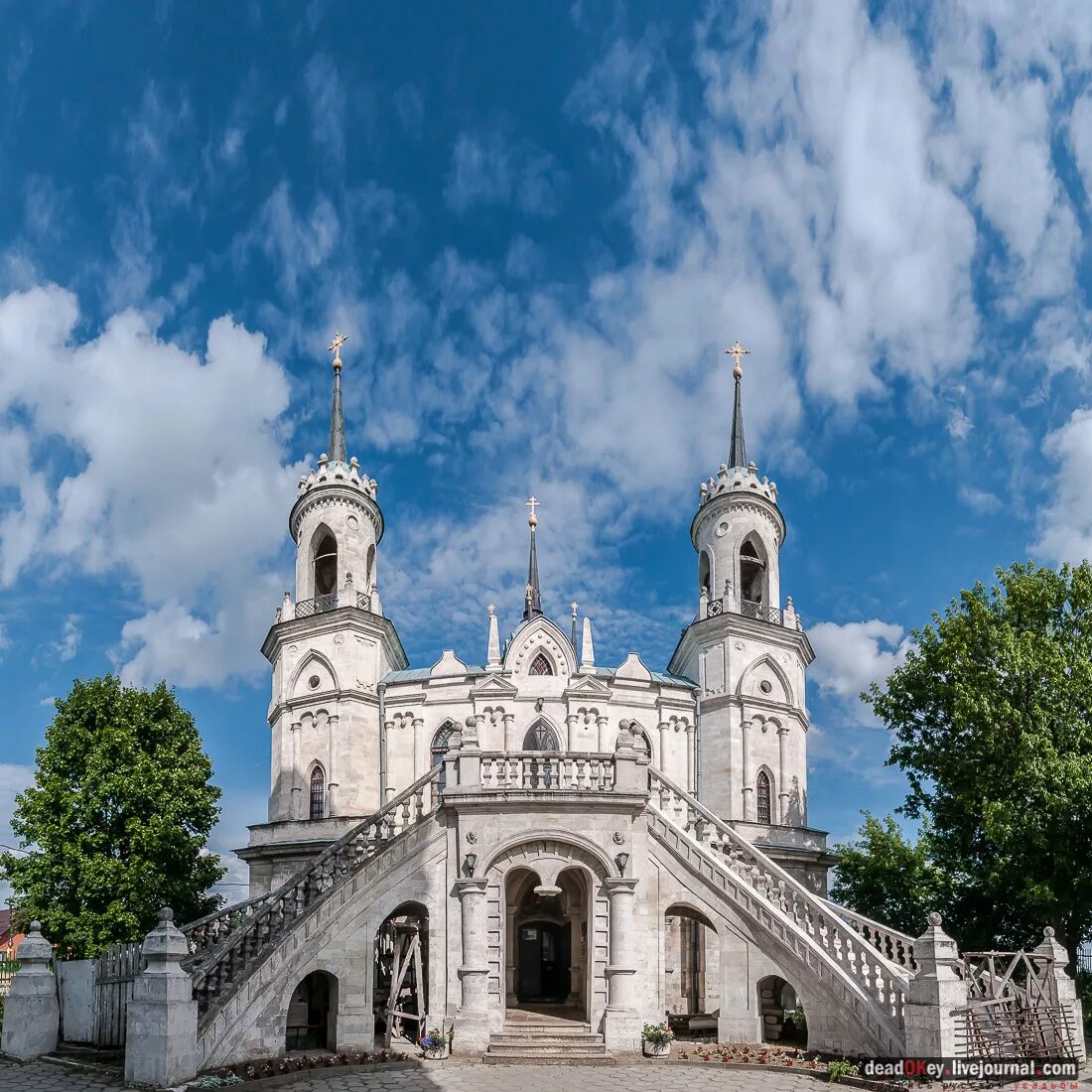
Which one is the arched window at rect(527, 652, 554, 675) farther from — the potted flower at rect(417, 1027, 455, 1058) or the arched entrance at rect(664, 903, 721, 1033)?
the potted flower at rect(417, 1027, 455, 1058)

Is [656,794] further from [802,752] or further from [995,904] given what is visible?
[802,752]

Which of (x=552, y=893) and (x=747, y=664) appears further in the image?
(x=747, y=664)

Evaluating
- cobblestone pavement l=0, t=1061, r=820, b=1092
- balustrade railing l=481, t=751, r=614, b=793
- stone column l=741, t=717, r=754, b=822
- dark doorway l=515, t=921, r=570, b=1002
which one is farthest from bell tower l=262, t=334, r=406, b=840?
cobblestone pavement l=0, t=1061, r=820, b=1092

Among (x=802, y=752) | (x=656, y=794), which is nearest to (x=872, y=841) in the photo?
(x=802, y=752)

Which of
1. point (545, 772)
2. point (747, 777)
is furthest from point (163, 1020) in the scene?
point (747, 777)

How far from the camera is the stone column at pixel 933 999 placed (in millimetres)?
19672

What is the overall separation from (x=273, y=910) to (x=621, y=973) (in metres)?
7.40

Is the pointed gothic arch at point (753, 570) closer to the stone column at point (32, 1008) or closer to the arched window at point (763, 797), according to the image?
the arched window at point (763, 797)

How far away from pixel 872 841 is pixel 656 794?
14003mm

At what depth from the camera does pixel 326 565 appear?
43.6 m

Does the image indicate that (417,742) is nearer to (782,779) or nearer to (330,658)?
(330,658)

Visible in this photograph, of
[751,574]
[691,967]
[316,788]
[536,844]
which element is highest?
[751,574]

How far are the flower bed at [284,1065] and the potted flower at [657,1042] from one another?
4902mm

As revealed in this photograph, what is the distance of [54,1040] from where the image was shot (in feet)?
80.2
